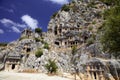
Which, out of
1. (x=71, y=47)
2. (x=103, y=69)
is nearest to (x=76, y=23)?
(x=71, y=47)

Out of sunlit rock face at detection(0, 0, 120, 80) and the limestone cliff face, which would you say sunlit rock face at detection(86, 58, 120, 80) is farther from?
the limestone cliff face

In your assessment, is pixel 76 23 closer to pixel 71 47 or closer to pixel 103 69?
pixel 71 47

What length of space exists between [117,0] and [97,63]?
2363 cm

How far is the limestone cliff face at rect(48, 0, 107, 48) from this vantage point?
7000 centimetres

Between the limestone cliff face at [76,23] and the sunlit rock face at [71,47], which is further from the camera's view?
the limestone cliff face at [76,23]

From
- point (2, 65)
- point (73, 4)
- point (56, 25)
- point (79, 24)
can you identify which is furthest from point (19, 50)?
point (73, 4)

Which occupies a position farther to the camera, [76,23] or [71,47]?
[76,23]

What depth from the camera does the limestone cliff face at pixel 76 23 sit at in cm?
7000

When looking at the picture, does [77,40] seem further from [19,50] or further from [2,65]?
[2,65]

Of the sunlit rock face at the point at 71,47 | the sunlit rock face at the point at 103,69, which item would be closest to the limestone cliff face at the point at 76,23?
the sunlit rock face at the point at 71,47

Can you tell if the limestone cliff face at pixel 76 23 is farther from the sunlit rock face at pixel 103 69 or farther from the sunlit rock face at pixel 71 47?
the sunlit rock face at pixel 103 69

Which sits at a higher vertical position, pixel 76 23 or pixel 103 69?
pixel 76 23

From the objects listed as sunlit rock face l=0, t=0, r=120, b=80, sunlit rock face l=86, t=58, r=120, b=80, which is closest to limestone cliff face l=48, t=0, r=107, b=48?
sunlit rock face l=0, t=0, r=120, b=80

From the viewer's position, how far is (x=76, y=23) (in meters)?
77.4
